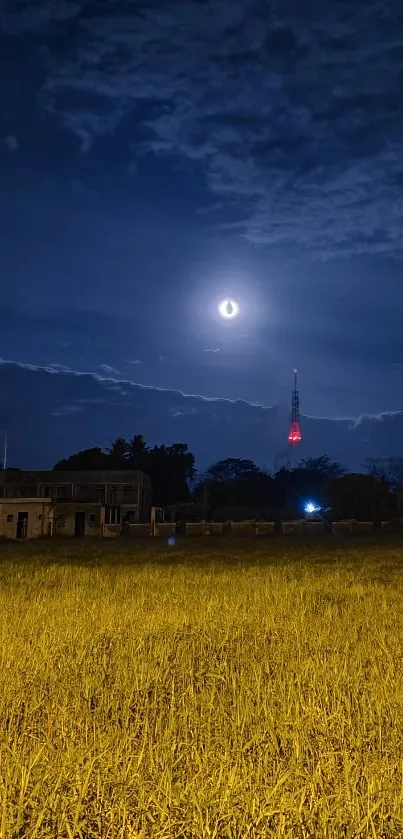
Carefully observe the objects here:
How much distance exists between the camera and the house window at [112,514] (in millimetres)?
52281

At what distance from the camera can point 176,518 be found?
60125 mm

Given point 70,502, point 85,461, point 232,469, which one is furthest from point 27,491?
point 232,469

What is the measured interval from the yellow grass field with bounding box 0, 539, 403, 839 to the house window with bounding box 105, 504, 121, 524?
3764 centimetres

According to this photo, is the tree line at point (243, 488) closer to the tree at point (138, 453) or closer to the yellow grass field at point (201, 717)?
the tree at point (138, 453)

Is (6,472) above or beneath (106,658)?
above

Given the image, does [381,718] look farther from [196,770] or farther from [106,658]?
[106,658]

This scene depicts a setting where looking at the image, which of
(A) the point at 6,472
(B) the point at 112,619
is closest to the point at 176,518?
(A) the point at 6,472

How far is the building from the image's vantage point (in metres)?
48.0

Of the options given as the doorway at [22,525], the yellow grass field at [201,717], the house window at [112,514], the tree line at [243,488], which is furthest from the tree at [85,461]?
the yellow grass field at [201,717]

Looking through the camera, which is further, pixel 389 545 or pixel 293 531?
pixel 293 531

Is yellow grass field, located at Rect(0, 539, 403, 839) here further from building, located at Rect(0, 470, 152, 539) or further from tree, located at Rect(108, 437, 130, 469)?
tree, located at Rect(108, 437, 130, 469)

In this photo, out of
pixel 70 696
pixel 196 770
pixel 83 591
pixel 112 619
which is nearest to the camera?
pixel 196 770

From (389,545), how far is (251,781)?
30.9m

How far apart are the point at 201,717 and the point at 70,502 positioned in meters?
46.3
